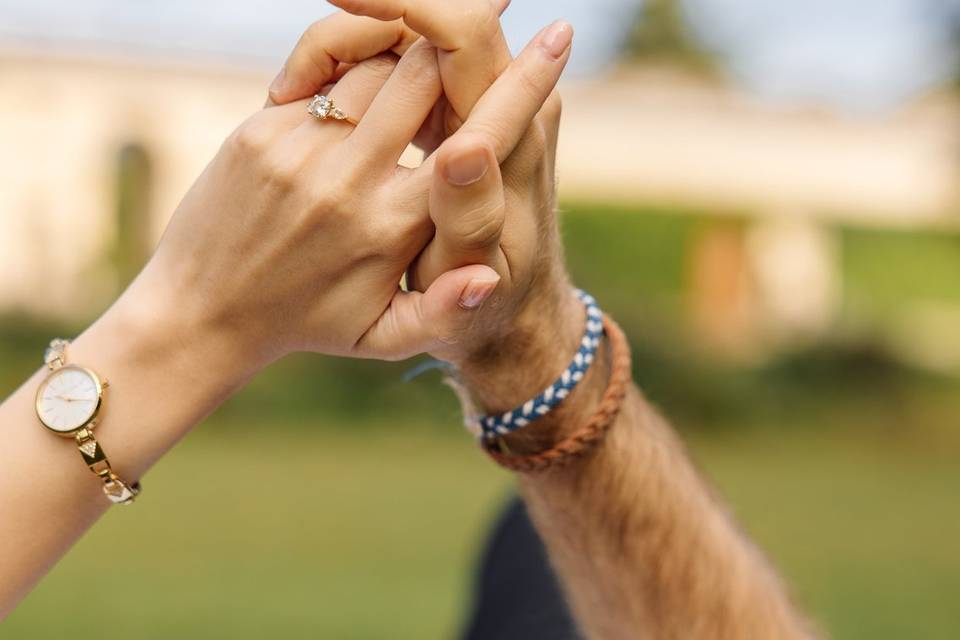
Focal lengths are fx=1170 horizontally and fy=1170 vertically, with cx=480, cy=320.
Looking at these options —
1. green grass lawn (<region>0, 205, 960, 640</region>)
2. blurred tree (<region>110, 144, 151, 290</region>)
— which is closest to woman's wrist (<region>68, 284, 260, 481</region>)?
green grass lawn (<region>0, 205, 960, 640</region>)

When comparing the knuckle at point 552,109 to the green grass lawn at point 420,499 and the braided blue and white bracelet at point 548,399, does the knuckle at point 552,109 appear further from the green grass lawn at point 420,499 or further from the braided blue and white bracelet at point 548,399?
the green grass lawn at point 420,499

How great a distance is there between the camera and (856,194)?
31.4 metres

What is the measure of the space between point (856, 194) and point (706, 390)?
18384 millimetres

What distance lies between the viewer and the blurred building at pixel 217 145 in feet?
85.9

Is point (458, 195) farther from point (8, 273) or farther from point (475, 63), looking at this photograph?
point (8, 273)

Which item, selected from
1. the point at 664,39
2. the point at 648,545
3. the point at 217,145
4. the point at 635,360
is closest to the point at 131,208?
the point at 217,145

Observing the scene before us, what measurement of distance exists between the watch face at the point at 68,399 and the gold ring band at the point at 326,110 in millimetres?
435

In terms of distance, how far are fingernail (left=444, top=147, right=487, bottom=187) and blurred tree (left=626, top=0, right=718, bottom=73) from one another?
155ft

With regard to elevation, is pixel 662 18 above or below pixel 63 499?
below

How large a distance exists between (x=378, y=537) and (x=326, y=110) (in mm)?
7750

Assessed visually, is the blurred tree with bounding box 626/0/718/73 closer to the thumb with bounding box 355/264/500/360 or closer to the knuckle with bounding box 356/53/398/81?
the knuckle with bounding box 356/53/398/81

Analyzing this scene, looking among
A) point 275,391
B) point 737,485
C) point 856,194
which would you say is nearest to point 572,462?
point 737,485

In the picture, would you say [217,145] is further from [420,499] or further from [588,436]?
[588,436]

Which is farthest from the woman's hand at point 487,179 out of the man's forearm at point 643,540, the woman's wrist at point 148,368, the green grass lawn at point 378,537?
the green grass lawn at point 378,537
